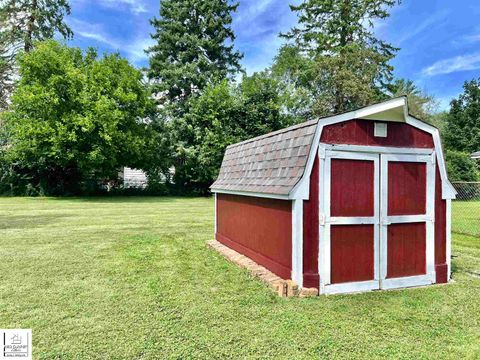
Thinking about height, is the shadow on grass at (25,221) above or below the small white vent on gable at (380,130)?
below

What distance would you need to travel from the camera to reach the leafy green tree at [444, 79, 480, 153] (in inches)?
1332

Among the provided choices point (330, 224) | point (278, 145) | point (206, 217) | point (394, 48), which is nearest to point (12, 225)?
point (206, 217)

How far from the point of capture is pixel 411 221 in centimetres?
450

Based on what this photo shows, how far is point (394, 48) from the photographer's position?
2553 cm

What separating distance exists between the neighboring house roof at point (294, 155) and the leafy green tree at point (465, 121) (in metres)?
34.9

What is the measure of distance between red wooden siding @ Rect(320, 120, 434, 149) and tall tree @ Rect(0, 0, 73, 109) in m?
26.9

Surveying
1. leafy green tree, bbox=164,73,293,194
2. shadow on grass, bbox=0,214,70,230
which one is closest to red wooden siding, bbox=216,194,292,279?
shadow on grass, bbox=0,214,70,230

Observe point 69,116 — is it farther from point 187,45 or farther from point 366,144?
point 366,144

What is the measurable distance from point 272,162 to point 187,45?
74.5ft

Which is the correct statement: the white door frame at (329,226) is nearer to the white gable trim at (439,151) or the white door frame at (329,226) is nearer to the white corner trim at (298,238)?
the white corner trim at (298,238)

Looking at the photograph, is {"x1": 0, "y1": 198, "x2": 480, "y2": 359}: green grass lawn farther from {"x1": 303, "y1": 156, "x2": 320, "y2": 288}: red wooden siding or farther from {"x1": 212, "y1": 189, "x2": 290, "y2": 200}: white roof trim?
{"x1": 212, "y1": 189, "x2": 290, "y2": 200}: white roof trim

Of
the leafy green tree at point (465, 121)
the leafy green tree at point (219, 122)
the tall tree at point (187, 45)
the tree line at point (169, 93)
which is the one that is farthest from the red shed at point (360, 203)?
the leafy green tree at point (465, 121)

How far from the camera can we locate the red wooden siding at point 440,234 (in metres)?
4.64

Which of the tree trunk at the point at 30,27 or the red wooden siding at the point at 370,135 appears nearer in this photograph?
the red wooden siding at the point at 370,135
